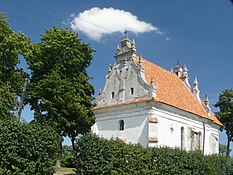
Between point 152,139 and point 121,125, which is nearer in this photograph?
point 152,139

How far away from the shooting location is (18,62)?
33.0 metres

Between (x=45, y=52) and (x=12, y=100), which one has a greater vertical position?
(x=45, y=52)

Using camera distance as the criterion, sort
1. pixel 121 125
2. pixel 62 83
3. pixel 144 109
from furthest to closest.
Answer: pixel 121 125 < pixel 144 109 < pixel 62 83

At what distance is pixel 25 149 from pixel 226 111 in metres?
43.2

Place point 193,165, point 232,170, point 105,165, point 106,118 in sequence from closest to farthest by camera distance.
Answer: point 105,165
point 193,165
point 232,170
point 106,118

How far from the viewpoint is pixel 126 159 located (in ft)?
85.2

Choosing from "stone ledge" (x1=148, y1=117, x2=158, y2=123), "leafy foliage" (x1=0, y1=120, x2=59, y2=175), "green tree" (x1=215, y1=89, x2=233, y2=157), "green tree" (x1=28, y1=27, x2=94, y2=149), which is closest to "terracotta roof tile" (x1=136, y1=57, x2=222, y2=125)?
"stone ledge" (x1=148, y1=117, x2=158, y2=123)

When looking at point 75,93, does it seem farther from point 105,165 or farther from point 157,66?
point 157,66

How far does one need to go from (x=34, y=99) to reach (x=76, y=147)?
416 inches

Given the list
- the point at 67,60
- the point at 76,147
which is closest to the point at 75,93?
the point at 67,60

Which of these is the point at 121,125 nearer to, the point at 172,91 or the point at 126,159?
the point at 172,91

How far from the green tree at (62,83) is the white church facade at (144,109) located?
11.9 ft

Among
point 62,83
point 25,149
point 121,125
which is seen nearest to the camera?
point 25,149

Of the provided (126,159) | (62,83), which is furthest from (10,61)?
(126,159)
